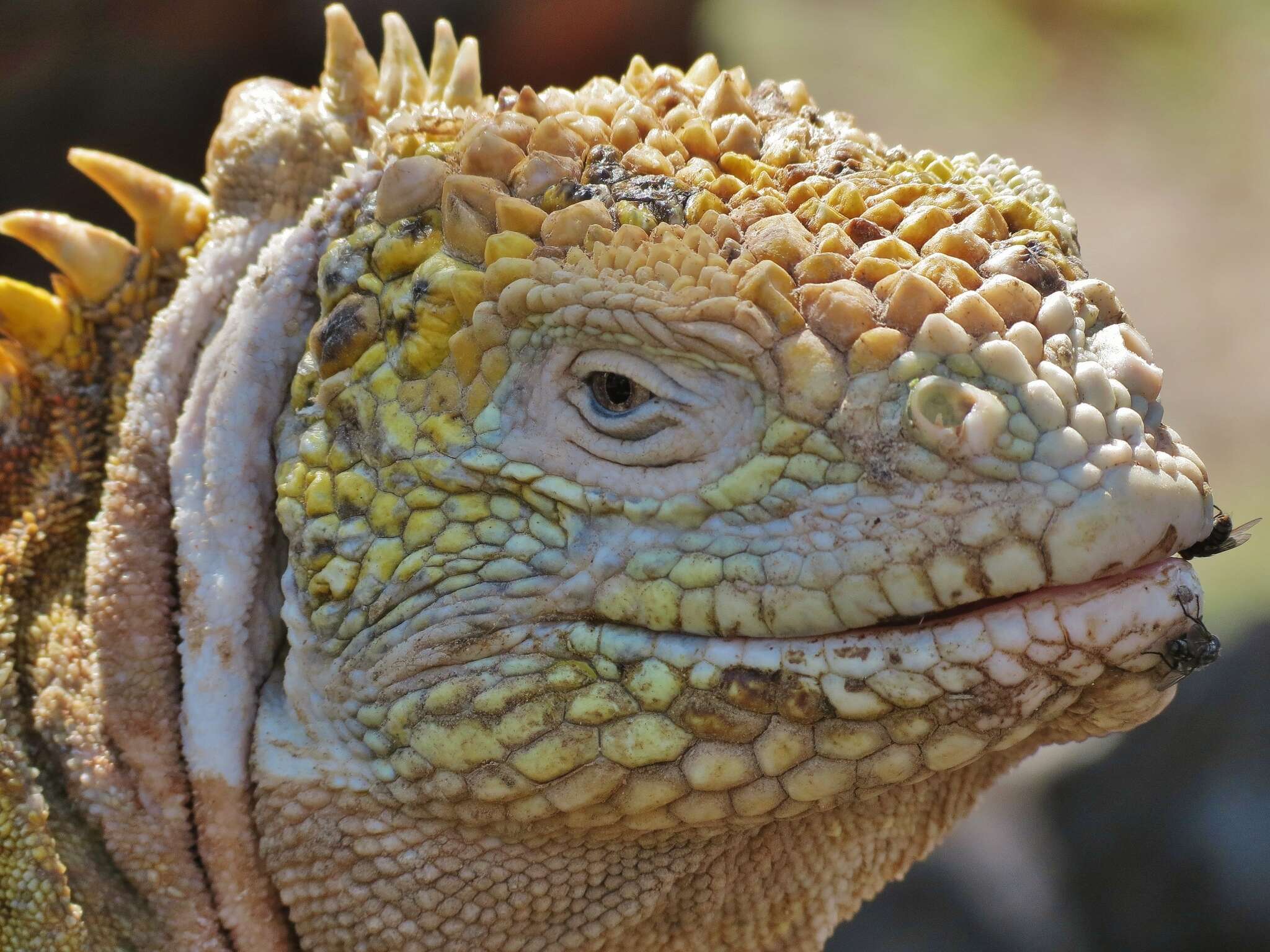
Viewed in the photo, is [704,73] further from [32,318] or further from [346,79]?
[32,318]

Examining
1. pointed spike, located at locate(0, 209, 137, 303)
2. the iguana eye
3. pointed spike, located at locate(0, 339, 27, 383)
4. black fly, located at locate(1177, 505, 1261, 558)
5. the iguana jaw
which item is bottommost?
the iguana jaw

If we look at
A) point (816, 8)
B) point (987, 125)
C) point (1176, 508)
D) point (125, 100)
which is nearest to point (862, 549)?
point (1176, 508)

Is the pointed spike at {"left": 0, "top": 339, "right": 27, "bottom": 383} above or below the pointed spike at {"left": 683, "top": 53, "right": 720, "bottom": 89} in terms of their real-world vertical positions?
below

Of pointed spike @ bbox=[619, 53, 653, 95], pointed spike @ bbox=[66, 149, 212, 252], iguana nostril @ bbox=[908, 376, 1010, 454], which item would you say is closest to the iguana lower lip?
iguana nostril @ bbox=[908, 376, 1010, 454]

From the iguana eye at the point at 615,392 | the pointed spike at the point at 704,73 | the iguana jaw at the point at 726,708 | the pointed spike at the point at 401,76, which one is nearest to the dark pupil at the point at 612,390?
the iguana eye at the point at 615,392

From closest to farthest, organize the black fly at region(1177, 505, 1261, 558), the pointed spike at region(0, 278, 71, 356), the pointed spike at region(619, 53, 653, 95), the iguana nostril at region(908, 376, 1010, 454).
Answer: the iguana nostril at region(908, 376, 1010, 454) < the black fly at region(1177, 505, 1261, 558) < the pointed spike at region(619, 53, 653, 95) < the pointed spike at region(0, 278, 71, 356)

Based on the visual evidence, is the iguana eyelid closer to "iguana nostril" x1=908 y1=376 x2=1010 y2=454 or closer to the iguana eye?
the iguana eye
